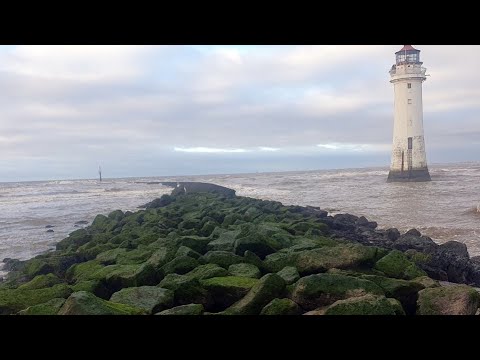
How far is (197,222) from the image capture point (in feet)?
36.8

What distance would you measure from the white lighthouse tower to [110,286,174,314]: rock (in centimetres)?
2976

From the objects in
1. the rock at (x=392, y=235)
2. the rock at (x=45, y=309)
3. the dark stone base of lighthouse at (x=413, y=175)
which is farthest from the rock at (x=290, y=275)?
the dark stone base of lighthouse at (x=413, y=175)

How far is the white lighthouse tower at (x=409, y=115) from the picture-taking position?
102 ft

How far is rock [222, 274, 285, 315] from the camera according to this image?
4516mm

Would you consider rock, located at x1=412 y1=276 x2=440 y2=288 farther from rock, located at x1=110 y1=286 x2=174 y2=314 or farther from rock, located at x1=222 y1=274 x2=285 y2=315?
rock, located at x1=110 y1=286 x2=174 y2=314

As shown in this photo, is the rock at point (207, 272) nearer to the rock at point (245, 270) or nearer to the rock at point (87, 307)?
the rock at point (245, 270)

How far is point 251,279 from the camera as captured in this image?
5340 millimetres
